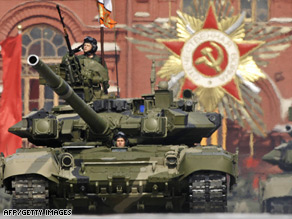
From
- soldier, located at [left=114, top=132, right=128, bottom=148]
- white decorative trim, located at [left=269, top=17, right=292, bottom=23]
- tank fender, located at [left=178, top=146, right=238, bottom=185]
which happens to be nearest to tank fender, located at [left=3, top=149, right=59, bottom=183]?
soldier, located at [left=114, top=132, right=128, bottom=148]

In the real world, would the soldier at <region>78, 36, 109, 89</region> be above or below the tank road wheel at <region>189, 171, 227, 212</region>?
above

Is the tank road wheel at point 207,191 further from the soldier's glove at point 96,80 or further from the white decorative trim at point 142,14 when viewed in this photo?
the white decorative trim at point 142,14

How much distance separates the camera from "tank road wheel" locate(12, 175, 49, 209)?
1966 centimetres

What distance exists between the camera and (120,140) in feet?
69.0

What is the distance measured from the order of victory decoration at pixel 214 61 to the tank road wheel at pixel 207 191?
53.8 ft

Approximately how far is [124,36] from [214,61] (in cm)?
485

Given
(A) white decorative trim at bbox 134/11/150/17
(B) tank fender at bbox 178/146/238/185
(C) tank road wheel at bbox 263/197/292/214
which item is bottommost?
(C) tank road wheel at bbox 263/197/292/214

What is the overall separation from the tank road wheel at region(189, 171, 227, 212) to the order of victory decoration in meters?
16.4

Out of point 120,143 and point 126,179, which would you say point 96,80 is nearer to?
point 120,143

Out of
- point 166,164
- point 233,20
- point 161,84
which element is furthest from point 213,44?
point 166,164

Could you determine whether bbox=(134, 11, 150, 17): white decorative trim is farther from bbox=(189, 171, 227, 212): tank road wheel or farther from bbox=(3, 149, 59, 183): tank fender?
bbox=(189, 171, 227, 212): tank road wheel

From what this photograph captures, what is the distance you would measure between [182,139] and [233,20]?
14.9 meters

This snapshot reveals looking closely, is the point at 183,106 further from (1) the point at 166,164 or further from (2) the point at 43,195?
(2) the point at 43,195

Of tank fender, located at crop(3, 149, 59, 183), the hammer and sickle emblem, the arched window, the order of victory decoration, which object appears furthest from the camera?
the arched window
